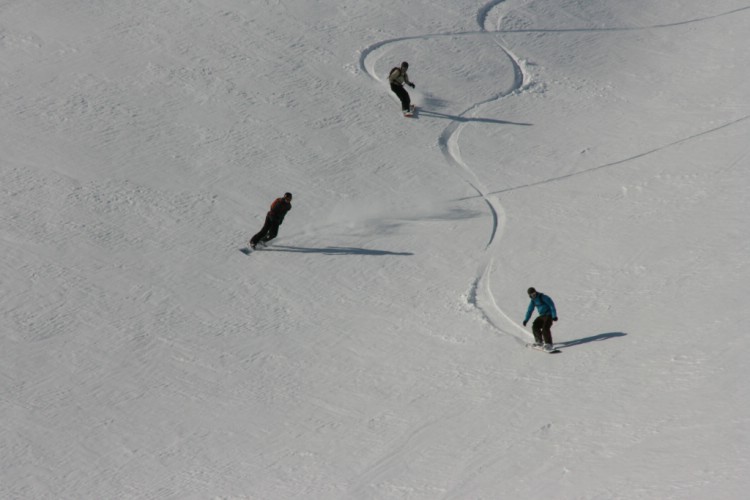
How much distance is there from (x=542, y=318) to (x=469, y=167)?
5.75m

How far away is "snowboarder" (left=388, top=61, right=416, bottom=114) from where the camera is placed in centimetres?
1775

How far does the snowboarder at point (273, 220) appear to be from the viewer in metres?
13.8

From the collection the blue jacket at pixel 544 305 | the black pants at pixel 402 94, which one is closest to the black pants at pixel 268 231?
the blue jacket at pixel 544 305

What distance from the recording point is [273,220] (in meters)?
13.8

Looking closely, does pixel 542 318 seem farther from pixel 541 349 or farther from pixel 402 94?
pixel 402 94

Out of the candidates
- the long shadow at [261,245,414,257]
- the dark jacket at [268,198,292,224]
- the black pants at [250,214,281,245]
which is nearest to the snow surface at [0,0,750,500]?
the long shadow at [261,245,414,257]

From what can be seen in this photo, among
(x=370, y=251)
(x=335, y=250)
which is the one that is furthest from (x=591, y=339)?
(x=335, y=250)

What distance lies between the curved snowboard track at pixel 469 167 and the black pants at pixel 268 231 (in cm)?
309

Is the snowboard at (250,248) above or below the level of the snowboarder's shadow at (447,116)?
below

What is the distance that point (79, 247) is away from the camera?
1352cm

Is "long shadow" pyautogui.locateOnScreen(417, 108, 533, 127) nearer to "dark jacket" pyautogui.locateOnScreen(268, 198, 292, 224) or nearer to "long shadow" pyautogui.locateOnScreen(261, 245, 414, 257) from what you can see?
Answer: "long shadow" pyautogui.locateOnScreen(261, 245, 414, 257)

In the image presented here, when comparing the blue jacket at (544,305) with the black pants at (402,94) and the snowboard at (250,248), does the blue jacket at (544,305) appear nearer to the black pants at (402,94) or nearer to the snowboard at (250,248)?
the snowboard at (250,248)

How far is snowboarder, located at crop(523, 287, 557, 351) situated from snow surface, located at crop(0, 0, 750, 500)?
0.25 metres

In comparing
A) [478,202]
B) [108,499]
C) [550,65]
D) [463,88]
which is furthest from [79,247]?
[550,65]
